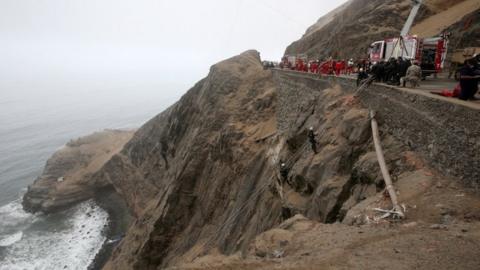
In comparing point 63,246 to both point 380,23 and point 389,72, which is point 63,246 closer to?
point 389,72

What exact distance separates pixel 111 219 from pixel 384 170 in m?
47.7

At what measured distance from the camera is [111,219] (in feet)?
174

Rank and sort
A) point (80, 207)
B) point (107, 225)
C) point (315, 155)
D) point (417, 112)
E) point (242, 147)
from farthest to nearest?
point (80, 207) → point (107, 225) → point (242, 147) → point (315, 155) → point (417, 112)

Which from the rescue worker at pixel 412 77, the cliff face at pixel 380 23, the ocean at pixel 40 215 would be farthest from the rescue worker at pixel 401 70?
the ocean at pixel 40 215

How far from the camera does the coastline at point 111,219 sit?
4369 centimetres

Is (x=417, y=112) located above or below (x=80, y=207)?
above

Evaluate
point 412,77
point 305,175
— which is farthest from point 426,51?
point 305,175

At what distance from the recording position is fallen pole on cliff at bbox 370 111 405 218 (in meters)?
10.6

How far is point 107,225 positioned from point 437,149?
4780 cm

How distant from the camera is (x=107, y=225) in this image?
169 ft

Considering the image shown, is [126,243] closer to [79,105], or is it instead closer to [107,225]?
[107,225]

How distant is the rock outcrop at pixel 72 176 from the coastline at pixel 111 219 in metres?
2.02

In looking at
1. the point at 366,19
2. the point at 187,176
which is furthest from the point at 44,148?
the point at 366,19

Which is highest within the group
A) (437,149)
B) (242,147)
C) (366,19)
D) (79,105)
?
(366,19)
